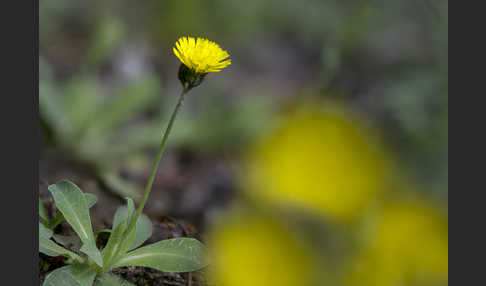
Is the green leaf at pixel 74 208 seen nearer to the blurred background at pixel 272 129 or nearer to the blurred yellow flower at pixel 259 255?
the blurred background at pixel 272 129

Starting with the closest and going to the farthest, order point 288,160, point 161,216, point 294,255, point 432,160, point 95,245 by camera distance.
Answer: point 294,255 < point 288,160 < point 95,245 < point 161,216 < point 432,160

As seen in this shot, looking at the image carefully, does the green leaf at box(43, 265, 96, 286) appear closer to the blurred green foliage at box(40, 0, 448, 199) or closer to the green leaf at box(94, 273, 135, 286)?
the green leaf at box(94, 273, 135, 286)

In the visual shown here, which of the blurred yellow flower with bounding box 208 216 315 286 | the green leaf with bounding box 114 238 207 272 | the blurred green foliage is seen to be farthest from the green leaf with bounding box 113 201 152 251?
the blurred green foliage

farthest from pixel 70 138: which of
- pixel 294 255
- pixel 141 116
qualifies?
pixel 294 255

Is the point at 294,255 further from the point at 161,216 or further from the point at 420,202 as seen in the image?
the point at 161,216

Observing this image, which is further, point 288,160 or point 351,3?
point 351,3

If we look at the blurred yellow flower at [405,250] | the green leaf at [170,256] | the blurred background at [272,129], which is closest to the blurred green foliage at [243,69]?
the blurred background at [272,129]
